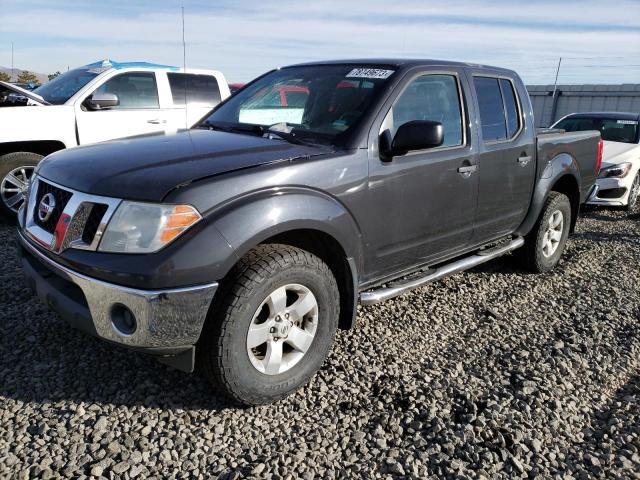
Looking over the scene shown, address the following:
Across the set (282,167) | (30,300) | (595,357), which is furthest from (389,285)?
(30,300)

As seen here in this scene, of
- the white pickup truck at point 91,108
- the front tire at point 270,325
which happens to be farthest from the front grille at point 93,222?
the white pickup truck at point 91,108

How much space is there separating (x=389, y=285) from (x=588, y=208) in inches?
251

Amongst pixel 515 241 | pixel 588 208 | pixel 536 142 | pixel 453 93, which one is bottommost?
pixel 588 208

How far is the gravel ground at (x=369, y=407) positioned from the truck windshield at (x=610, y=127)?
222 inches

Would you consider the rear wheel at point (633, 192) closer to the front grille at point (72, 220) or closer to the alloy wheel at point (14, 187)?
the front grille at point (72, 220)

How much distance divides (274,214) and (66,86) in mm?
5352

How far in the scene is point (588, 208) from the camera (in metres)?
8.45

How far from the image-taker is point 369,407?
2793mm

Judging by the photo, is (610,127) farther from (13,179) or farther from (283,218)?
(13,179)

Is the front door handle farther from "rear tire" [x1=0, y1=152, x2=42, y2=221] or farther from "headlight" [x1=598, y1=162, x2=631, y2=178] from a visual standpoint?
"headlight" [x1=598, y1=162, x2=631, y2=178]

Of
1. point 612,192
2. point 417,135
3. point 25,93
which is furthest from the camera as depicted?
point 612,192

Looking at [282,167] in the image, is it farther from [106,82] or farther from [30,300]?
[106,82]

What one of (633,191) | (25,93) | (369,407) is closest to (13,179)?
(25,93)

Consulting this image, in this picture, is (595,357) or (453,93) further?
(453,93)
